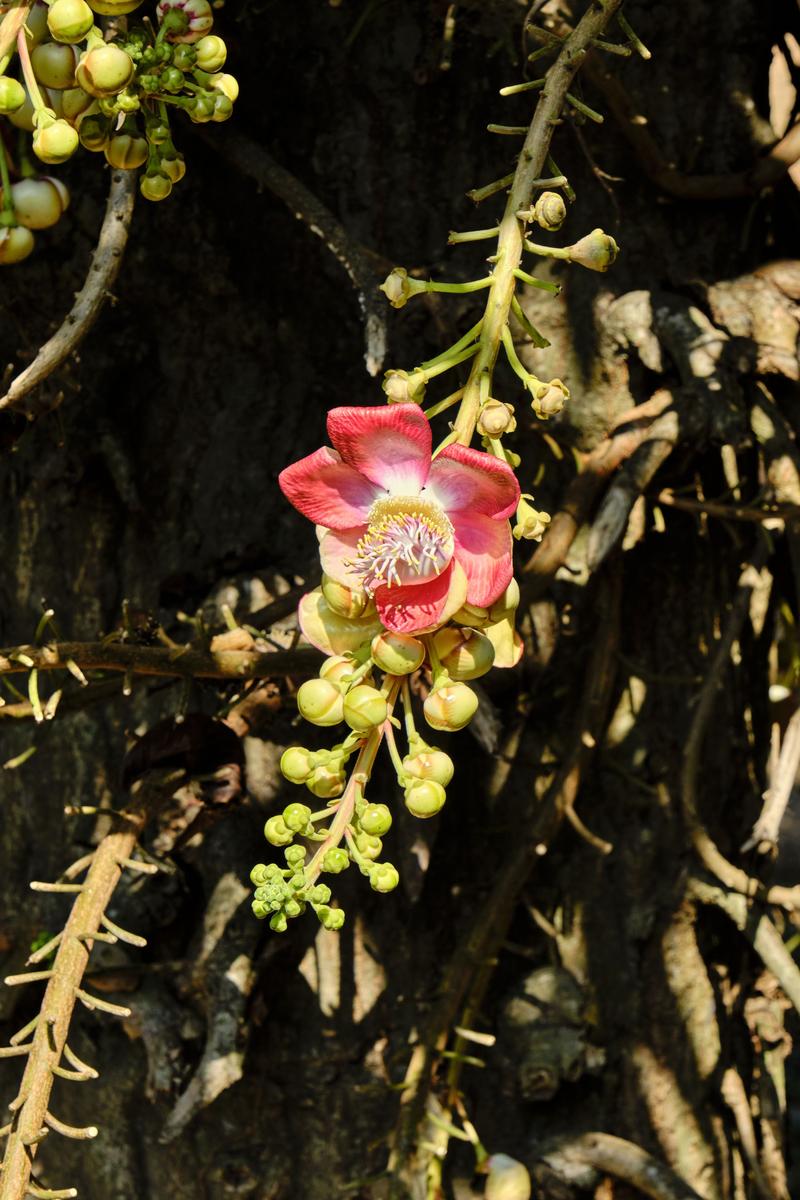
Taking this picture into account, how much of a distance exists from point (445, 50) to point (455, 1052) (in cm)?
104

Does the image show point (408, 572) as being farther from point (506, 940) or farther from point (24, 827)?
point (24, 827)

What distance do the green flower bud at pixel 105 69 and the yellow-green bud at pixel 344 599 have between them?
313 millimetres

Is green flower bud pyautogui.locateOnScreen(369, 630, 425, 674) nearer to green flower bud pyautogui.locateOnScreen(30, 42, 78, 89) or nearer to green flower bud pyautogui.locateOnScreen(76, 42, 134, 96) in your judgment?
green flower bud pyautogui.locateOnScreen(76, 42, 134, 96)

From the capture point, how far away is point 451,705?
0.69m

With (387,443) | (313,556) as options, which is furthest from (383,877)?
(313,556)

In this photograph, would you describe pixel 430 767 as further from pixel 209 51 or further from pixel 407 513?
pixel 209 51

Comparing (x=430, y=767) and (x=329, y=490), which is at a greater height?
(x=329, y=490)

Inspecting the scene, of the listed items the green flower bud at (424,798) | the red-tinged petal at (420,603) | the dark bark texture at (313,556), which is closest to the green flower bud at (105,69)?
the red-tinged petal at (420,603)

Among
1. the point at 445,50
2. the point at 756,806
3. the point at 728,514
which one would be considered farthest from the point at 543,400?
the point at 756,806

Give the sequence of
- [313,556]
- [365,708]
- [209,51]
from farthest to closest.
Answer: [313,556] < [209,51] < [365,708]

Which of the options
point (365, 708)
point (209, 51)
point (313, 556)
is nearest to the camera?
point (365, 708)

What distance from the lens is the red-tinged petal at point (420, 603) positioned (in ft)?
2.24

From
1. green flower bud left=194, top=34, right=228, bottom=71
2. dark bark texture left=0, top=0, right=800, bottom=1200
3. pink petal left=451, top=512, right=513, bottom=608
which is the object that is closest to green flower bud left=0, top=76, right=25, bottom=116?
green flower bud left=194, top=34, right=228, bottom=71

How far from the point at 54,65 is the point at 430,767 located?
0.54 meters
